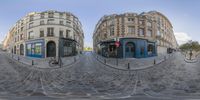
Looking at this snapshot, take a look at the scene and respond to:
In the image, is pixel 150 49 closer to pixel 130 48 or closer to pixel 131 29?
pixel 130 48

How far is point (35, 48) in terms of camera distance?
4840mm

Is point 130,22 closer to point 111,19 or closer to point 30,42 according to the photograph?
point 111,19

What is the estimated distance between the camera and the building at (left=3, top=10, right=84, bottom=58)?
193 inches

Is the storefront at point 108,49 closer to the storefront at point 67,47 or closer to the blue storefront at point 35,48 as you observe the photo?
the storefront at point 67,47

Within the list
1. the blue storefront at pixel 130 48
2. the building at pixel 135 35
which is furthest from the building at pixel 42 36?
the blue storefront at pixel 130 48

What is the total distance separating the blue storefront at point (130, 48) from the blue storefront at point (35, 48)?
6.79 feet

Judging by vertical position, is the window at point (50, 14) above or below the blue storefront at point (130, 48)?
above

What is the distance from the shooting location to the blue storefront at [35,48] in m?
4.82

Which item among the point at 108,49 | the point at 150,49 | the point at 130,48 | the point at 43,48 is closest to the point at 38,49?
the point at 43,48

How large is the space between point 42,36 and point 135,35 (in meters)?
3.25

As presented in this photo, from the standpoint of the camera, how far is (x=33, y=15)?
5109 mm

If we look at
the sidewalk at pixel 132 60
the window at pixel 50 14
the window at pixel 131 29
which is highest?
the window at pixel 50 14

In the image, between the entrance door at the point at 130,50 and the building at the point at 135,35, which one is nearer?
the building at the point at 135,35

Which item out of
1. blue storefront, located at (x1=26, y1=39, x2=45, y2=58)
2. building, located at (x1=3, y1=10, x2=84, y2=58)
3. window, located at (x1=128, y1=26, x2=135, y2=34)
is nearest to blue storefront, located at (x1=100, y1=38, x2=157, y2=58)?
window, located at (x1=128, y1=26, x2=135, y2=34)
